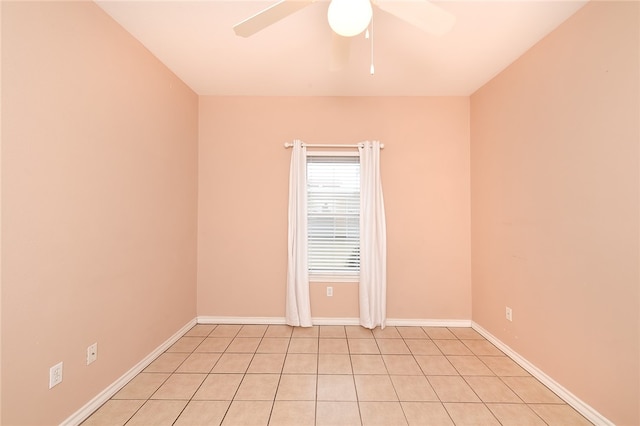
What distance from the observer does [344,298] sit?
3219 millimetres

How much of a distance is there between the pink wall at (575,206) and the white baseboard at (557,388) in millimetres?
42

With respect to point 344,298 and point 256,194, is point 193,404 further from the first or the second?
point 256,194

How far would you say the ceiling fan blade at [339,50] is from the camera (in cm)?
164

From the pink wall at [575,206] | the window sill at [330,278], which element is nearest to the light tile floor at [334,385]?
the pink wall at [575,206]

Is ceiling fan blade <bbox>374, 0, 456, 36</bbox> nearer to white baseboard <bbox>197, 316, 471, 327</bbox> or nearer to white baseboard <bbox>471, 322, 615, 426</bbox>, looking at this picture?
white baseboard <bbox>471, 322, 615, 426</bbox>

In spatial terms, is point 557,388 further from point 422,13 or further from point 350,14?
point 350,14

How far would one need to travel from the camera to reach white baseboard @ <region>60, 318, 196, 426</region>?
1.67m

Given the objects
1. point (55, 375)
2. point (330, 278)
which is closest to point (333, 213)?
point (330, 278)

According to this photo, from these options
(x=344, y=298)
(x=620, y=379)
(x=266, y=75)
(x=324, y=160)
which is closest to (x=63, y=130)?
(x=266, y=75)

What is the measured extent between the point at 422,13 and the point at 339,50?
0.54 meters

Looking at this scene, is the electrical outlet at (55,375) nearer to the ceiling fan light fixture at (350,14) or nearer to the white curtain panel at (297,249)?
the white curtain panel at (297,249)

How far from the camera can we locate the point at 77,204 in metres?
1.68

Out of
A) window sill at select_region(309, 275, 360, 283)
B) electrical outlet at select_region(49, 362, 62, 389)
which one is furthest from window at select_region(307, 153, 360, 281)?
electrical outlet at select_region(49, 362, 62, 389)

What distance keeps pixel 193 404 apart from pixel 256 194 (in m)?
2.06
